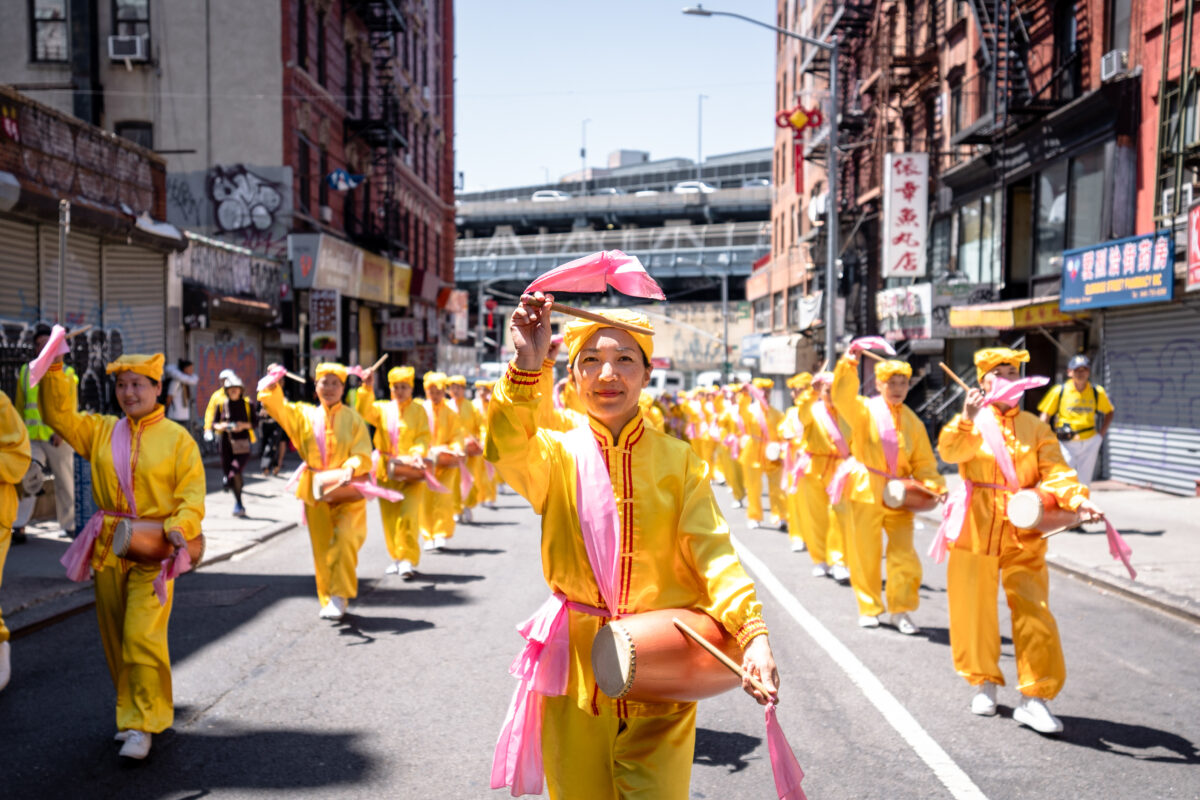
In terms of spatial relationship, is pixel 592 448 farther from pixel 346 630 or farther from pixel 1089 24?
pixel 1089 24

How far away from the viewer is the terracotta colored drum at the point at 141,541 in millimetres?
5402

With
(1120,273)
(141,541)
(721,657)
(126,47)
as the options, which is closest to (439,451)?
(141,541)

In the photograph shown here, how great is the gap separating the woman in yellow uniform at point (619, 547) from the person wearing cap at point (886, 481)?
4773 millimetres

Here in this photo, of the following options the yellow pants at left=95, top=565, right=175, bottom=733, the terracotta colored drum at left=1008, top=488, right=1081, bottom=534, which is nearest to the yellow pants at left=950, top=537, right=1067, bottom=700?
the terracotta colored drum at left=1008, top=488, right=1081, bottom=534

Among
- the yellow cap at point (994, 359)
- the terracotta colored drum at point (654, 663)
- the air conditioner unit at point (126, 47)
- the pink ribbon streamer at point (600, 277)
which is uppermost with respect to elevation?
the air conditioner unit at point (126, 47)

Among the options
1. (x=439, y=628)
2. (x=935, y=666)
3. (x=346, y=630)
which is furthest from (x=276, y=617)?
(x=935, y=666)

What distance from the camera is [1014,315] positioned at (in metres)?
21.1

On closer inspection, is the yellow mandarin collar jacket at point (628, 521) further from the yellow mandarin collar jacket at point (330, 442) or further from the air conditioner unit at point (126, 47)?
the air conditioner unit at point (126, 47)

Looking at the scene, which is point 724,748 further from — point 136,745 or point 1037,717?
point 136,745

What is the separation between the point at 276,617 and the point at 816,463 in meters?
5.47

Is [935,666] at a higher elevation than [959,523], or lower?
lower

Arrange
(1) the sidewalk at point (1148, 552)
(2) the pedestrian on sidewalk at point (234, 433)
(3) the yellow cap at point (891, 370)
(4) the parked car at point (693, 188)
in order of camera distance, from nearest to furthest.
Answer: (3) the yellow cap at point (891, 370) → (1) the sidewalk at point (1148, 552) → (2) the pedestrian on sidewalk at point (234, 433) → (4) the parked car at point (693, 188)

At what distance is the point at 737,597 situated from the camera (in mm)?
3301

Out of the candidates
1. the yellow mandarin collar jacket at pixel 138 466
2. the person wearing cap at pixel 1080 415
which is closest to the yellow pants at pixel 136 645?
the yellow mandarin collar jacket at pixel 138 466
